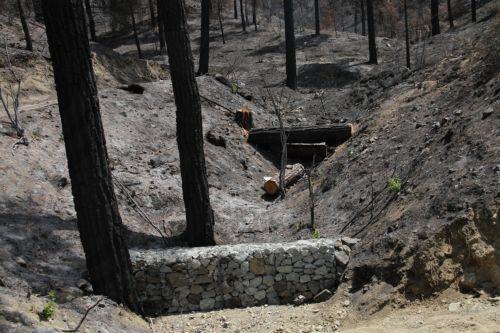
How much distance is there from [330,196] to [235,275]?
296 cm

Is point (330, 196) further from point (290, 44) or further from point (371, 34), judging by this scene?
point (371, 34)

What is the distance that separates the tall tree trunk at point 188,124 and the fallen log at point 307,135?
202 inches

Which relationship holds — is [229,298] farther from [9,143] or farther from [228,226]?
[9,143]

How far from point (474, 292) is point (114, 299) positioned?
4.23 metres

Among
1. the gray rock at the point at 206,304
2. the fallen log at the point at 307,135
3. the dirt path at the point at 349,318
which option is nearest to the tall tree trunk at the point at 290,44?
the fallen log at the point at 307,135

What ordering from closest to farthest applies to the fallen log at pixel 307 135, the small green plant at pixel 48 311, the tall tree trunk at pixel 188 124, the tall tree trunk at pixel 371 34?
the small green plant at pixel 48 311, the tall tree trunk at pixel 188 124, the fallen log at pixel 307 135, the tall tree trunk at pixel 371 34

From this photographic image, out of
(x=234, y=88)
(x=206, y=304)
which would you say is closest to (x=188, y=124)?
(x=206, y=304)

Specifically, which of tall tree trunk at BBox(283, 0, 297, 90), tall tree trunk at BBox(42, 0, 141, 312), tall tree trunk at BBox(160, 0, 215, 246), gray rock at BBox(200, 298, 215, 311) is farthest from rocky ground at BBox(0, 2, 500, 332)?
tall tree trunk at BBox(283, 0, 297, 90)

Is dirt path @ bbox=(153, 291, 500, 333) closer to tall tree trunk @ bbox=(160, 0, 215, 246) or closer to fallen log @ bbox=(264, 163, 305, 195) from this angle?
tall tree trunk @ bbox=(160, 0, 215, 246)

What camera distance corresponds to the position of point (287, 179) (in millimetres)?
11953

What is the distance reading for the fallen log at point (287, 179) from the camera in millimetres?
11711

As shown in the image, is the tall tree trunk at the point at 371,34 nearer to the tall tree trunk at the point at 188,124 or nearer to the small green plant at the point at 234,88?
the small green plant at the point at 234,88

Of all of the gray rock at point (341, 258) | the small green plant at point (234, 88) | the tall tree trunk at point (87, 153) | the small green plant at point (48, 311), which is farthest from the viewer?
the small green plant at point (234, 88)

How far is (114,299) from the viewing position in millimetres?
6789
